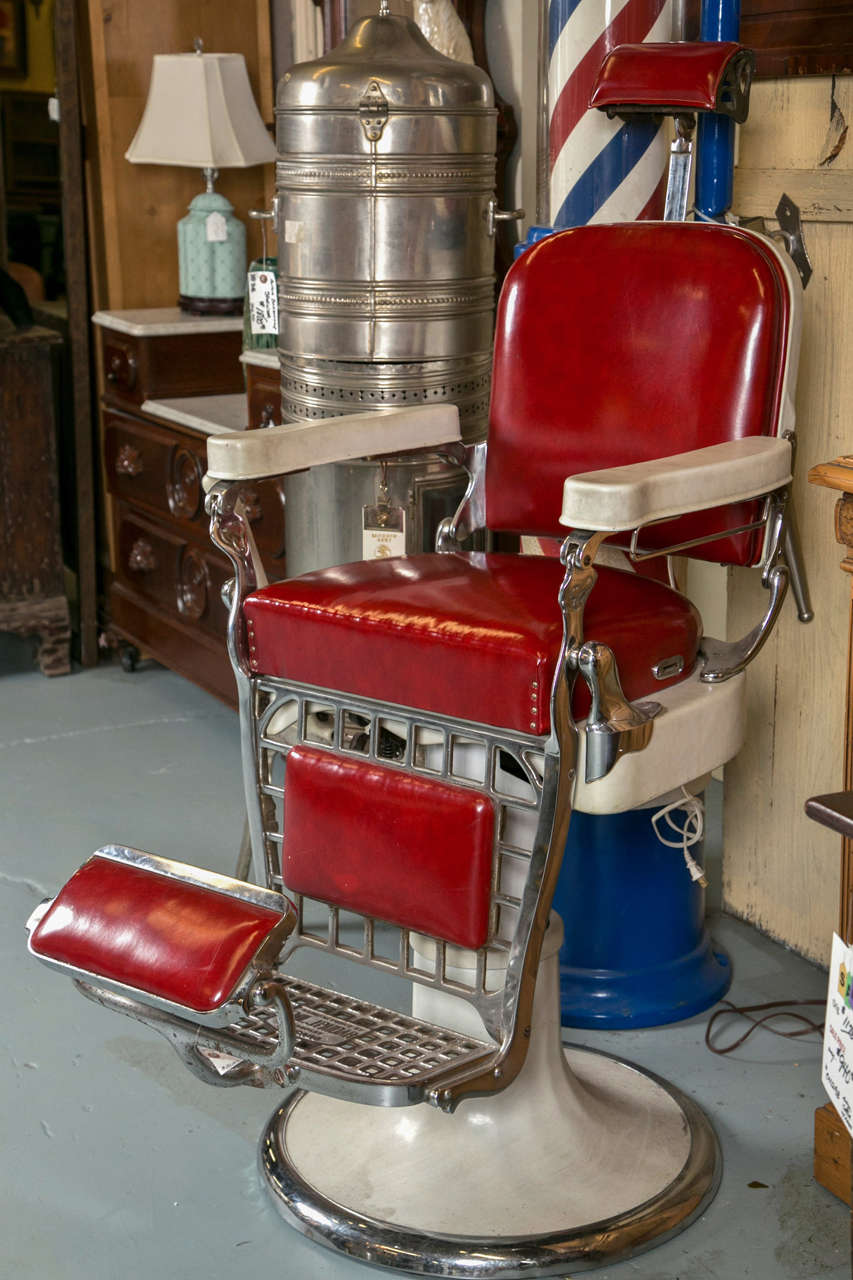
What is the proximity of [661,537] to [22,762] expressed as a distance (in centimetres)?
195

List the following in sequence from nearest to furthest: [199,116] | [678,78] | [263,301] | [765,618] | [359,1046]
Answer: [359,1046] < [765,618] < [678,78] < [263,301] < [199,116]

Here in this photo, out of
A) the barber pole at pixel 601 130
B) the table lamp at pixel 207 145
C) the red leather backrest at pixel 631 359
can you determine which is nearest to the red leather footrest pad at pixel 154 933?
the red leather backrest at pixel 631 359

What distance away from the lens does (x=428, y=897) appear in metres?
1.78

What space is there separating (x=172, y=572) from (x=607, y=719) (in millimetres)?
2241

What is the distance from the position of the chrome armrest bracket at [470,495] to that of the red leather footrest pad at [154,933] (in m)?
0.75

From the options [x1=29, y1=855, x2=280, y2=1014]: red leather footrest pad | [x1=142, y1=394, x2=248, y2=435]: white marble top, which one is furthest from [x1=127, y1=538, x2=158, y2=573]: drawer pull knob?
[x1=29, y1=855, x2=280, y2=1014]: red leather footrest pad

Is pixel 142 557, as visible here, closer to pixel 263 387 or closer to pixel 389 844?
pixel 263 387

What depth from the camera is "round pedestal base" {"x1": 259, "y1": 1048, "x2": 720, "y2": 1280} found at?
1782mm

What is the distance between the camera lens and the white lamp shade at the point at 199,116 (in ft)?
12.3

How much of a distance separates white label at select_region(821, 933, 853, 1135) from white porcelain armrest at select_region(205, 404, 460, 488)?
97cm

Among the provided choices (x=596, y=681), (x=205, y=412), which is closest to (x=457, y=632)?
(x=596, y=681)

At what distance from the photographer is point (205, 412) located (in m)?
3.60

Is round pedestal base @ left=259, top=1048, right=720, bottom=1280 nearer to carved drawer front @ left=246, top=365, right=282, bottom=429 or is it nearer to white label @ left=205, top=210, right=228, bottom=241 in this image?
carved drawer front @ left=246, top=365, right=282, bottom=429

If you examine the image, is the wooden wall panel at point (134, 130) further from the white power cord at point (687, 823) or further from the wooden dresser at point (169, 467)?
the white power cord at point (687, 823)
